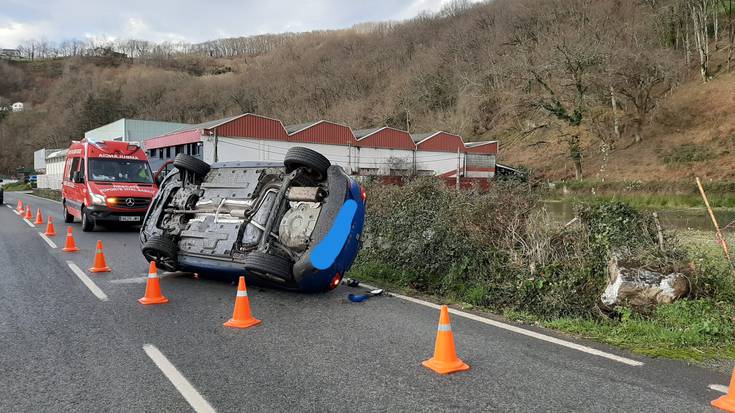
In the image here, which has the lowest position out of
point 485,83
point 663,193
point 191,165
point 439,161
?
point 191,165

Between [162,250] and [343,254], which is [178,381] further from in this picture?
[162,250]

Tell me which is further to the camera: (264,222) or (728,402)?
(264,222)

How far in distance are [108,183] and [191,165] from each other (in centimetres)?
804

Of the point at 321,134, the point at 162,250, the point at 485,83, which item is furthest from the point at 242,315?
the point at 485,83

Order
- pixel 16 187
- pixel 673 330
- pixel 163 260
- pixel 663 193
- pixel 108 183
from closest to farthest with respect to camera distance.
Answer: pixel 673 330
pixel 163 260
pixel 108 183
pixel 663 193
pixel 16 187

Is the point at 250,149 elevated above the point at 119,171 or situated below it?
above

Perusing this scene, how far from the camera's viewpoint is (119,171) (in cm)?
1605

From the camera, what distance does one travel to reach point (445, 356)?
4.40 meters

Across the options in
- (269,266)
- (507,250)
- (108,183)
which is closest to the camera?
(269,266)

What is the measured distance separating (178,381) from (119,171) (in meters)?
13.7

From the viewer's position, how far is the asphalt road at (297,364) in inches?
147

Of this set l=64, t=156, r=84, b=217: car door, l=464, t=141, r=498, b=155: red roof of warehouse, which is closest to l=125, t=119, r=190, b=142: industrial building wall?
l=464, t=141, r=498, b=155: red roof of warehouse

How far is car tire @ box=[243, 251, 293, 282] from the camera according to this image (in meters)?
6.46

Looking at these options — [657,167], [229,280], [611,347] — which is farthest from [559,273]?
[657,167]
